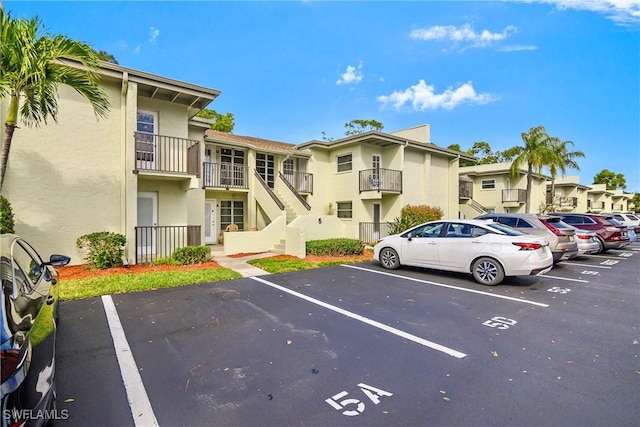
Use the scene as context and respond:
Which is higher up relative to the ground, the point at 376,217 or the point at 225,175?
the point at 225,175

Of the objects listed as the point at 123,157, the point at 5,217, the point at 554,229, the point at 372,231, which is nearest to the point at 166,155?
the point at 123,157

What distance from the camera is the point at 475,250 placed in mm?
8000

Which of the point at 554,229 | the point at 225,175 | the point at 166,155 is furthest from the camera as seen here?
the point at 225,175

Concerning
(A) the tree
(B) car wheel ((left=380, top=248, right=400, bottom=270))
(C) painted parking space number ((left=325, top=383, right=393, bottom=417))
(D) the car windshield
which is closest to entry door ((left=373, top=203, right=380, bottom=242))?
(B) car wheel ((left=380, top=248, right=400, bottom=270))

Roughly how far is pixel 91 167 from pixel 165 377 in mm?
9320

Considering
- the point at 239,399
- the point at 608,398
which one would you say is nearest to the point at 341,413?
the point at 239,399

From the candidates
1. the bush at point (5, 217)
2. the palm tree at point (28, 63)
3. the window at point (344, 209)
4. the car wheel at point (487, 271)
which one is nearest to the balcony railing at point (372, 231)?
the window at point (344, 209)

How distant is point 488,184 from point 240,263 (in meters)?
27.0

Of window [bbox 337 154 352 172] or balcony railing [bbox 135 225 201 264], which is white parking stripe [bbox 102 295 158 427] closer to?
balcony railing [bbox 135 225 201 264]

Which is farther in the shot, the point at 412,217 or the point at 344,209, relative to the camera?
the point at 344,209

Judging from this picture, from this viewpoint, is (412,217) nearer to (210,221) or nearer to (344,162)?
(344,162)

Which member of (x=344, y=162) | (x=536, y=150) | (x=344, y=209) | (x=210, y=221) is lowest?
(x=210, y=221)

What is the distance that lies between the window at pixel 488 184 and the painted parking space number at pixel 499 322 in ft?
89.8

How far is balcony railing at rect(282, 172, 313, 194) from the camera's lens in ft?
61.2
